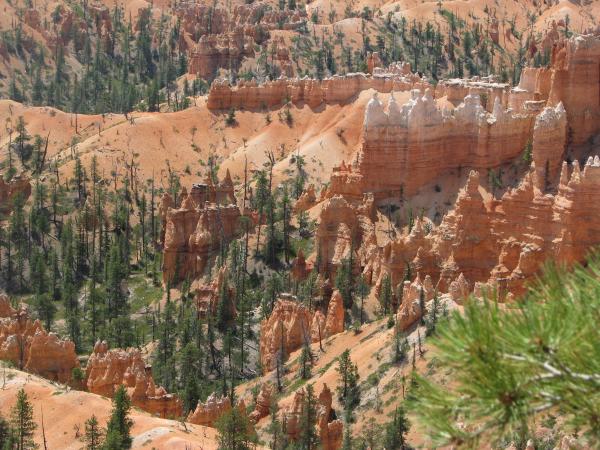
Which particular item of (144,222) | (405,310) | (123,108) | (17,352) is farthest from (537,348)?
(123,108)

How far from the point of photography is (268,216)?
291 feet

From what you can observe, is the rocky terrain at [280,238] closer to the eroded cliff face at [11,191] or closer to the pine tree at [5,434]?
the eroded cliff face at [11,191]

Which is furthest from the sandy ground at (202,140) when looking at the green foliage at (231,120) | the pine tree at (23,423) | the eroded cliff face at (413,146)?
the pine tree at (23,423)

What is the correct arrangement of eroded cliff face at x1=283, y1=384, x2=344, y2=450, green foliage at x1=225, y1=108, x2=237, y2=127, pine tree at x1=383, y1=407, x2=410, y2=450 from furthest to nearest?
1. green foliage at x1=225, y1=108, x2=237, y2=127
2. eroded cliff face at x1=283, y1=384, x2=344, y2=450
3. pine tree at x1=383, y1=407, x2=410, y2=450

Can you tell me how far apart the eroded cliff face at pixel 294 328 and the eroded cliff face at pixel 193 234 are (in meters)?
18.4

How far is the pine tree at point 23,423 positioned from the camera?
46.3 m

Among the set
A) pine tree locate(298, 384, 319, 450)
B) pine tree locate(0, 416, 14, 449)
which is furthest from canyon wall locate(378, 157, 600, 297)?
pine tree locate(0, 416, 14, 449)

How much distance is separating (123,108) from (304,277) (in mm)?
68057

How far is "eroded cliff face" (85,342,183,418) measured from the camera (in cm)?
5756

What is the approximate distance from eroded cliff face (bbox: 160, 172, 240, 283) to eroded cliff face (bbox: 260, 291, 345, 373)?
1843cm

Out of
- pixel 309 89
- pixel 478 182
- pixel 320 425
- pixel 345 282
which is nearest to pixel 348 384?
pixel 320 425

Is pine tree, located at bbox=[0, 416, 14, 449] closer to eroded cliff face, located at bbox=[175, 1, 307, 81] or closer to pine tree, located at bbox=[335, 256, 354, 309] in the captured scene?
pine tree, located at bbox=[335, 256, 354, 309]

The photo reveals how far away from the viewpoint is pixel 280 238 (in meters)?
87.7

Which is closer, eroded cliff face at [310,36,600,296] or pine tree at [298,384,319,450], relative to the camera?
pine tree at [298,384,319,450]
